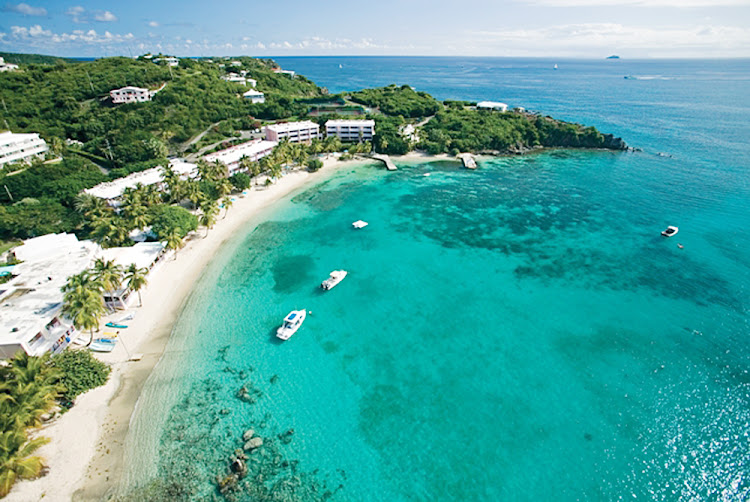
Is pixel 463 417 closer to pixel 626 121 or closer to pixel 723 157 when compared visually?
pixel 723 157

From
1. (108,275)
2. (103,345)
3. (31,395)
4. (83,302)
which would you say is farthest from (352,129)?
(31,395)

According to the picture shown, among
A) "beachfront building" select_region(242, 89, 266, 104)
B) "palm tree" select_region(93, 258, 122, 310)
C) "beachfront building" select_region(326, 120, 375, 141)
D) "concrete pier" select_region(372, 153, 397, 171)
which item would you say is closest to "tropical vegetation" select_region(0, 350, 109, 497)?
"palm tree" select_region(93, 258, 122, 310)

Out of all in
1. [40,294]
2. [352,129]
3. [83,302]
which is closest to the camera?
[83,302]

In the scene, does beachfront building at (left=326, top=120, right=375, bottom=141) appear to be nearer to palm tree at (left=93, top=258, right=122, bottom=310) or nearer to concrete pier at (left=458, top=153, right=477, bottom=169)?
concrete pier at (left=458, top=153, right=477, bottom=169)

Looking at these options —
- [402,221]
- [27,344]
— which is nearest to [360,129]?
[402,221]

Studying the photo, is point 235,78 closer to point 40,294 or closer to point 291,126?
point 291,126

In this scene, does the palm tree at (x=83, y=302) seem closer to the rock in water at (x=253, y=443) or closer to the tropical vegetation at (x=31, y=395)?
the tropical vegetation at (x=31, y=395)
